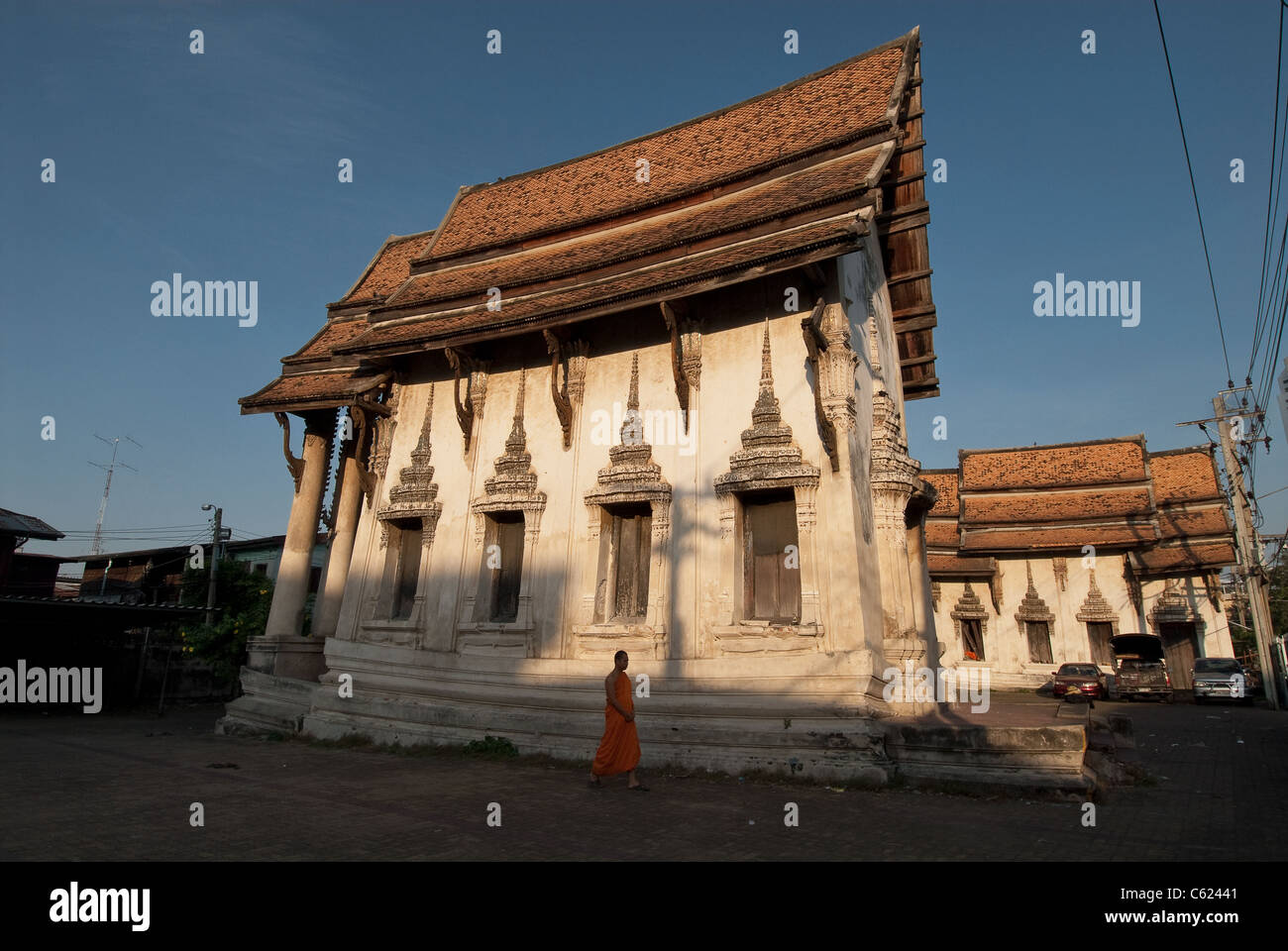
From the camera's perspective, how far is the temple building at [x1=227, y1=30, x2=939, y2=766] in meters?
9.90

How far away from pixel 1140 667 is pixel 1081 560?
466cm

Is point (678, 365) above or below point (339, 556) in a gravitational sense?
above

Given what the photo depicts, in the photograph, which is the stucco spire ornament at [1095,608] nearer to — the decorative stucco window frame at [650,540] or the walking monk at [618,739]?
the decorative stucco window frame at [650,540]

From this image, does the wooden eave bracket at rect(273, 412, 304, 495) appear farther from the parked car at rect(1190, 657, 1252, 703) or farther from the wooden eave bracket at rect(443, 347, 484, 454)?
the parked car at rect(1190, 657, 1252, 703)

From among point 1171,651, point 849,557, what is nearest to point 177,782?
point 849,557

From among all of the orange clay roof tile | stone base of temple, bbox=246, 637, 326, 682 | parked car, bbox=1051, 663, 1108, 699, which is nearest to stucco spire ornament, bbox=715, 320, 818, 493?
the orange clay roof tile

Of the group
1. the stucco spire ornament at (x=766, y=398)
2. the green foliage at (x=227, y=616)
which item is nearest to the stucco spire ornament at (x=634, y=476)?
the stucco spire ornament at (x=766, y=398)

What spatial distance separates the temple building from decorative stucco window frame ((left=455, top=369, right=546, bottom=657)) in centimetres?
4

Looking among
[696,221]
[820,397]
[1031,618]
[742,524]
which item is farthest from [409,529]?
[1031,618]

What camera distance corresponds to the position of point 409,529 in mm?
13930

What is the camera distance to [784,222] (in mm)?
10570

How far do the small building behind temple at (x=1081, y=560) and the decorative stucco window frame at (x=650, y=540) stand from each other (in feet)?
61.3

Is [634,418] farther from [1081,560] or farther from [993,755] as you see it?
[1081,560]
